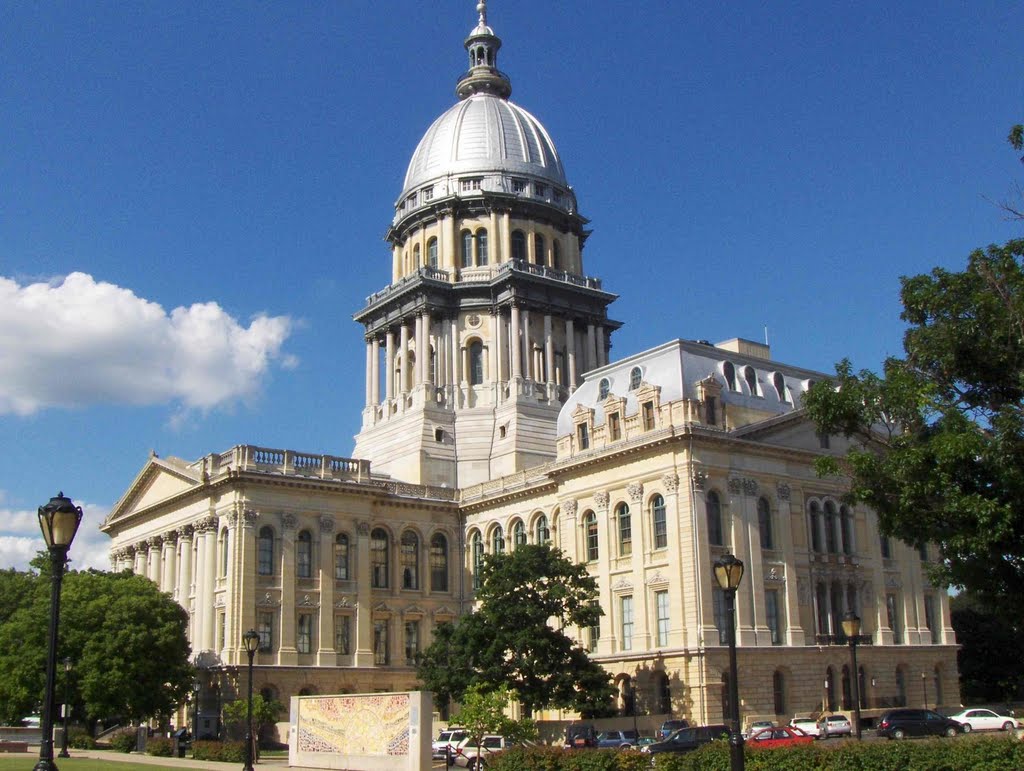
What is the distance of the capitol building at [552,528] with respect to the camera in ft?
201

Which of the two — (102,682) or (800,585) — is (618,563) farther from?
(102,682)

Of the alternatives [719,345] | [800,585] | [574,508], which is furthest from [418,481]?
[800,585]

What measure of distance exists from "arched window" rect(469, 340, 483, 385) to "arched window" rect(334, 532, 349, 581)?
20056 millimetres

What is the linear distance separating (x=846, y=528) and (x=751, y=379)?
968 cm

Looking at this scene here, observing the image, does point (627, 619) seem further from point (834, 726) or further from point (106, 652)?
point (106, 652)

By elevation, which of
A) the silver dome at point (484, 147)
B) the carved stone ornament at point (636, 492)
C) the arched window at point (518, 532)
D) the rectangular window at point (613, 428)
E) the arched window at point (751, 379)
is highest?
the silver dome at point (484, 147)

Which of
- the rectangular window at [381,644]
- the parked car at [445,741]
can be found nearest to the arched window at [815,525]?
the parked car at [445,741]

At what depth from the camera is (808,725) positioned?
53.4m

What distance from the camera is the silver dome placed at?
95.1 m

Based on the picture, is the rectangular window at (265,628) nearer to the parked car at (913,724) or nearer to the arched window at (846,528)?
the arched window at (846,528)

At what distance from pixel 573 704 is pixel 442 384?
121 feet

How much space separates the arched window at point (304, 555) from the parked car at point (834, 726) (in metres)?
30.4

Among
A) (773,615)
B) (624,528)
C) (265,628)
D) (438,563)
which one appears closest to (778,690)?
(773,615)

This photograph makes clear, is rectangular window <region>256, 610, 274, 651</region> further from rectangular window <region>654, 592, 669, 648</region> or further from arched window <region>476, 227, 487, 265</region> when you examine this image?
arched window <region>476, 227, 487, 265</region>
